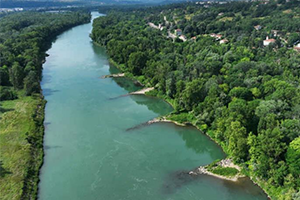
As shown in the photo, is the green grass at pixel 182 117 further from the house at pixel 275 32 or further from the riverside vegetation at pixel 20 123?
the house at pixel 275 32

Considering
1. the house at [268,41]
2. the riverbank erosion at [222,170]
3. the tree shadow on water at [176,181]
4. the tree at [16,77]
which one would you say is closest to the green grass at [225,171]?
the riverbank erosion at [222,170]

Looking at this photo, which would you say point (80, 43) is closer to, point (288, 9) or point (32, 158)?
point (32, 158)

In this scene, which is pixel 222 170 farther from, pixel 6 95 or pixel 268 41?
pixel 268 41

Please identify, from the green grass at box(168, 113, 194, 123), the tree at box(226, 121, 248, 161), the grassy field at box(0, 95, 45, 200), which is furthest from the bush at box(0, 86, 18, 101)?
the tree at box(226, 121, 248, 161)

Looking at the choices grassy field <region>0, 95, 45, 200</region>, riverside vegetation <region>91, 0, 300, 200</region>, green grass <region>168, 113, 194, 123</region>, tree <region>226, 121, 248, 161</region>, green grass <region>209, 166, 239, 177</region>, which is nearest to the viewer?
grassy field <region>0, 95, 45, 200</region>

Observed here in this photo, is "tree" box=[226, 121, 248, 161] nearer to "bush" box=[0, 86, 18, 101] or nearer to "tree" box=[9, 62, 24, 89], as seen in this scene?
"bush" box=[0, 86, 18, 101]
